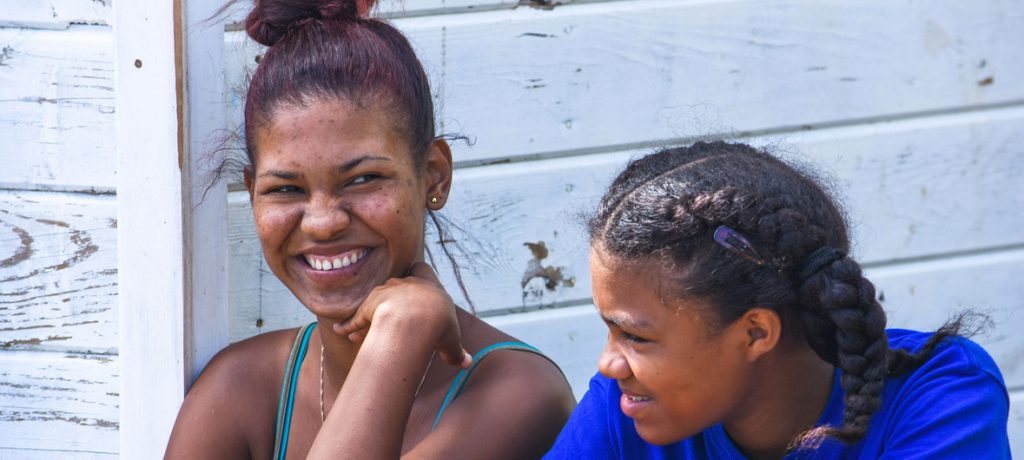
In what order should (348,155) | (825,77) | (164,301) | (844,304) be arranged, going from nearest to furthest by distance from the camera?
(844,304) → (348,155) → (164,301) → (825,77)

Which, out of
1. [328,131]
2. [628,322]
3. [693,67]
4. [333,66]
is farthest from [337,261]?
[693,67]

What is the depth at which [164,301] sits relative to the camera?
92.3 inches

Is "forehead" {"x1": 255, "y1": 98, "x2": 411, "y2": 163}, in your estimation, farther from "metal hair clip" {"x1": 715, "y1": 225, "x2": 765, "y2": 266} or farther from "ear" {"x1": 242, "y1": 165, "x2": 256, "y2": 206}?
"metal hair clip" {"x1": 715, "y1": 225, "x2": 765, "y2": 266}

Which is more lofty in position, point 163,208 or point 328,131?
point 328,131

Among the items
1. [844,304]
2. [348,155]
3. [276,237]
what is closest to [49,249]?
[276,237]

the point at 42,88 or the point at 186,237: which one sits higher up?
the point at 42,88

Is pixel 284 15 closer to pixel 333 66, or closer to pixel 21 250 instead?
pixel 333 66

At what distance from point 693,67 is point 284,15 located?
1112 mm

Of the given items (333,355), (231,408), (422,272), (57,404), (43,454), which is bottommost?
(43,454)

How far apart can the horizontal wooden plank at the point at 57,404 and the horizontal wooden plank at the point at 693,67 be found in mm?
777

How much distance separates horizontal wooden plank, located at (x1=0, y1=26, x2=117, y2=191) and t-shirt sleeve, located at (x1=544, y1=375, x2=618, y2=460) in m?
1.22

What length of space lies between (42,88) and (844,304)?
184 centimetres

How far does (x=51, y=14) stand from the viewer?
8.48ft

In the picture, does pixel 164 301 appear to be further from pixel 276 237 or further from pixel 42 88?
pixel 42 88
